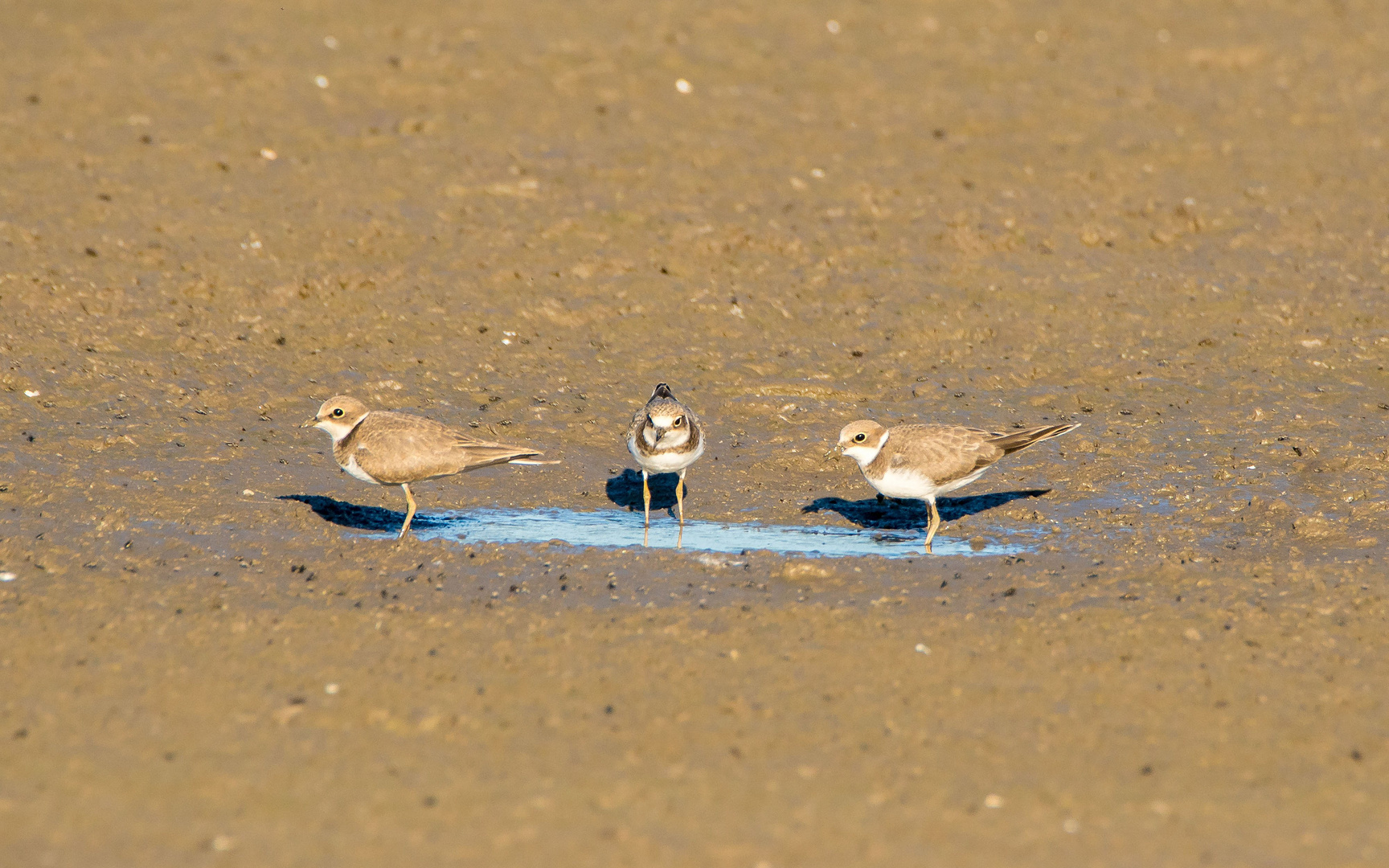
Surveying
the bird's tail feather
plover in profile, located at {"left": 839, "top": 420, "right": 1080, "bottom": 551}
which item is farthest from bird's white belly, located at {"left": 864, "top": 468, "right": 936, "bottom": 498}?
the bird's tail feather

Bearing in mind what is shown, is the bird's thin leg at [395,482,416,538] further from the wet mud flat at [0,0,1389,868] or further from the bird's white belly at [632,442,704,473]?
the bird's white belly at [632,442,704,473]

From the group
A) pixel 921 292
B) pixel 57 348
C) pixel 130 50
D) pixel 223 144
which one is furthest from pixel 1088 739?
pixel 130 50

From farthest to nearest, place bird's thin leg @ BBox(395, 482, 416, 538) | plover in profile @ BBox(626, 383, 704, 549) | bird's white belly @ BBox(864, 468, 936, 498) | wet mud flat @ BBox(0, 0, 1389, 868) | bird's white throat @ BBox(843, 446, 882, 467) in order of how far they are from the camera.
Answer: bird's white throat @ BBox(843, 446, 882, 467)
plover in profile @ BBox(626, 383, 704, 549)
bird's white belly @ BBox(864, 468, 936, 498)
bird's thin leg @ BBox(395, 482, 416, 538)
wet mud flat @ BBox(0, 0, 1389, 868)

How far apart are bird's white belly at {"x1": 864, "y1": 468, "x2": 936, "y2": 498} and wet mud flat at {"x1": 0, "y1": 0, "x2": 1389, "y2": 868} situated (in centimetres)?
41

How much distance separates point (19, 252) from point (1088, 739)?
39.0ft

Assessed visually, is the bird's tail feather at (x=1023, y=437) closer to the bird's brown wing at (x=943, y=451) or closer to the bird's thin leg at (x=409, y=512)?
the bird's brown wing at (x=943, y=451)

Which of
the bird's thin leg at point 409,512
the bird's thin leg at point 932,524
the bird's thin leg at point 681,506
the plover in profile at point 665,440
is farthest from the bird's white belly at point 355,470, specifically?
the bird's thin leg at point 932,524

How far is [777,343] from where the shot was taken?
14.1 meters

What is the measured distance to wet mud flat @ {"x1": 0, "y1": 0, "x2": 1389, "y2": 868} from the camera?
6461mm

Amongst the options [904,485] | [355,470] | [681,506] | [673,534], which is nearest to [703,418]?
[681,506]

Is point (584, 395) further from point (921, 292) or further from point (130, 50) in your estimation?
point (130, 50)

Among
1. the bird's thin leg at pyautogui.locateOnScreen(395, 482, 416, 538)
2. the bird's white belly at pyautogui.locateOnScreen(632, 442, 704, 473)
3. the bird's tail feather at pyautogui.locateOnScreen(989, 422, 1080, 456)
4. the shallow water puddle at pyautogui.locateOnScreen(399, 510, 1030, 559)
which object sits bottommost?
the shallow water puddle at pyautogui.locateOnScreen(399, 510, 1030, 559)

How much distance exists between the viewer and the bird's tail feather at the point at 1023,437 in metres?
10.7

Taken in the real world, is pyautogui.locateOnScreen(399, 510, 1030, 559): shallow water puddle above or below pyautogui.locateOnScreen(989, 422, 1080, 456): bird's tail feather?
below
